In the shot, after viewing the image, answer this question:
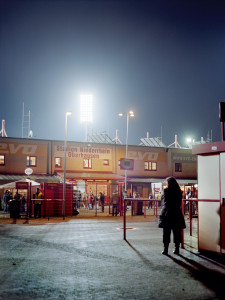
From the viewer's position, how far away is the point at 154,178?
42.9 meters

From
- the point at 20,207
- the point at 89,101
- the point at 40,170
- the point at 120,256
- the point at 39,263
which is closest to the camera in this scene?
the point at 39,263

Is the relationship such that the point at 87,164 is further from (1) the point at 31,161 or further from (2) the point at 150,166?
(2) the point at 150,166

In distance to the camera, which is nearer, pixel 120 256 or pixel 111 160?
pixel 120 256

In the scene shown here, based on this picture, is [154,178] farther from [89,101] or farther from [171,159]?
[89,101]

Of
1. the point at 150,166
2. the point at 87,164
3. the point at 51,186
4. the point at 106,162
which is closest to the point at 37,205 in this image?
the point at 51,186

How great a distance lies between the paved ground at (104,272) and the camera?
5.17 metres

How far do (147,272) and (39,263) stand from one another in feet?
8.02

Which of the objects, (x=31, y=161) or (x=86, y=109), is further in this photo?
(x=86, y=109)

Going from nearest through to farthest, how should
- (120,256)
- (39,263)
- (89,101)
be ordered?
(39,263), (120,256), (89,101)

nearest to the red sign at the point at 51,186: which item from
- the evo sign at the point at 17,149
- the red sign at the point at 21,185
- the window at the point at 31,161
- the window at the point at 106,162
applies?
the red sign at the point at 21,185

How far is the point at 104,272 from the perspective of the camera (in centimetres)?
641

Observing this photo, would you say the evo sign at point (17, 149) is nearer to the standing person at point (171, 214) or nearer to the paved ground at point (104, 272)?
the paved ground at point (104, 272)

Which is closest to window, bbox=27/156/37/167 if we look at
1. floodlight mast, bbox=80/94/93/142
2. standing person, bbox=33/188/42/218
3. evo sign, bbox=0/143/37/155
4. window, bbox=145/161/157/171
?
evo sign, bbox=0/143/37/155

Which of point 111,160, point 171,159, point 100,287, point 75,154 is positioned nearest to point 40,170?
point 75,154
